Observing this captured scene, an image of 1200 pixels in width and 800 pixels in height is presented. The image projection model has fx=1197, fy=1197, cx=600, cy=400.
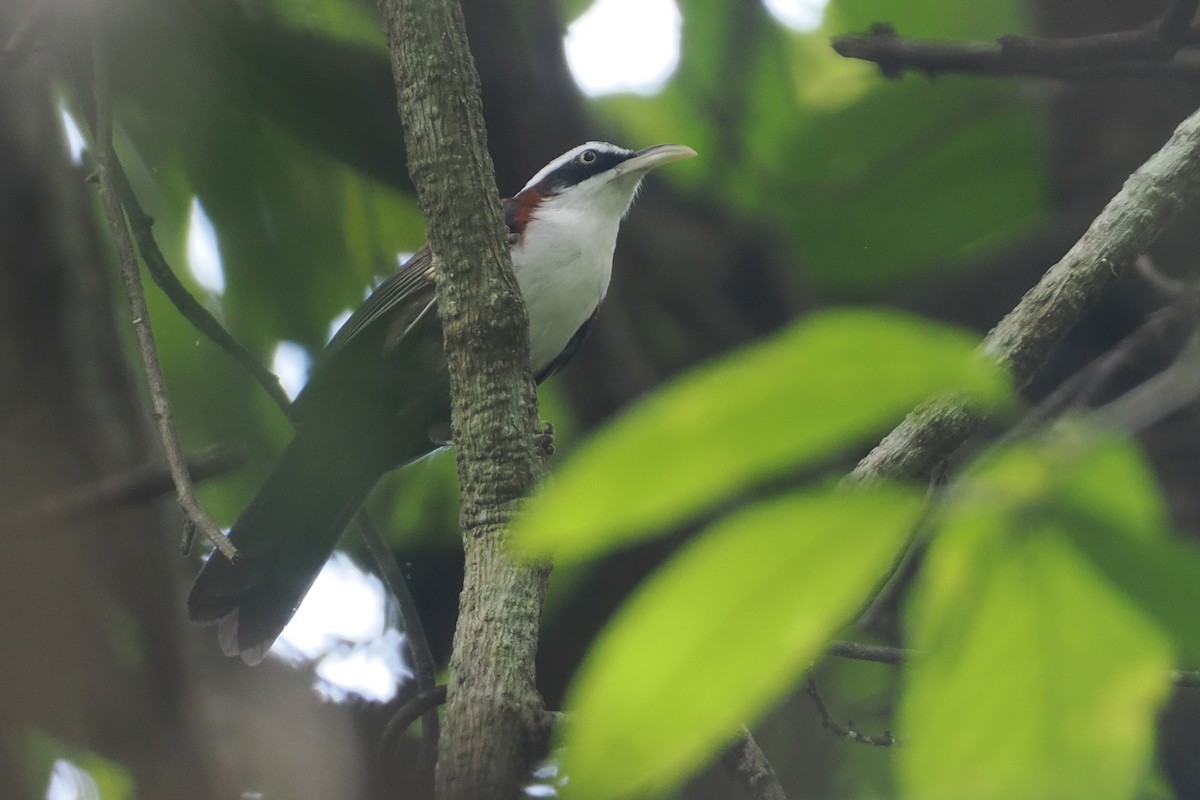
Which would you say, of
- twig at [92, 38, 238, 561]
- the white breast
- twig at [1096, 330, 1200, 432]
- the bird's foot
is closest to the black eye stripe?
the white breast

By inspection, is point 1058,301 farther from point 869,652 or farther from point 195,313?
point 195,313

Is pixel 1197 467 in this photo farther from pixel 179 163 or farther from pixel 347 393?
pixel 179 163

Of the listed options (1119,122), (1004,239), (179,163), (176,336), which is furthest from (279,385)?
(1119,122)

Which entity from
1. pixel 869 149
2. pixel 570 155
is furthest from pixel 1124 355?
pixel 570 155

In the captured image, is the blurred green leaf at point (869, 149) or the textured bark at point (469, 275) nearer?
the textured bark at point (469, 275)

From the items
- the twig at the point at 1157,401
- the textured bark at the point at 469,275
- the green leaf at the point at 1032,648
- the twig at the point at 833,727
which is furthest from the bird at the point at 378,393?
the green leaf at the point at 1032,648

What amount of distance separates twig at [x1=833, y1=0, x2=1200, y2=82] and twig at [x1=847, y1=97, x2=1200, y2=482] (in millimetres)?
902

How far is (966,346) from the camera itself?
2.47 ft

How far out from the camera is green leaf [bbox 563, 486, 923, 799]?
2.40ft

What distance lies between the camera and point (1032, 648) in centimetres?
82

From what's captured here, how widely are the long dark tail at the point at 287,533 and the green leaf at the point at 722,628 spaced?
3.74 metres

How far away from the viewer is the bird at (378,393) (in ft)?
14.5

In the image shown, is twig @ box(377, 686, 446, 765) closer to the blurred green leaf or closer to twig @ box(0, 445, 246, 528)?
twig @ box(0, 445, 246, 528)

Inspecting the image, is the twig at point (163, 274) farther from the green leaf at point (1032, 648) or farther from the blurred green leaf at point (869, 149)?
the green leaf at point (1032, 648)
